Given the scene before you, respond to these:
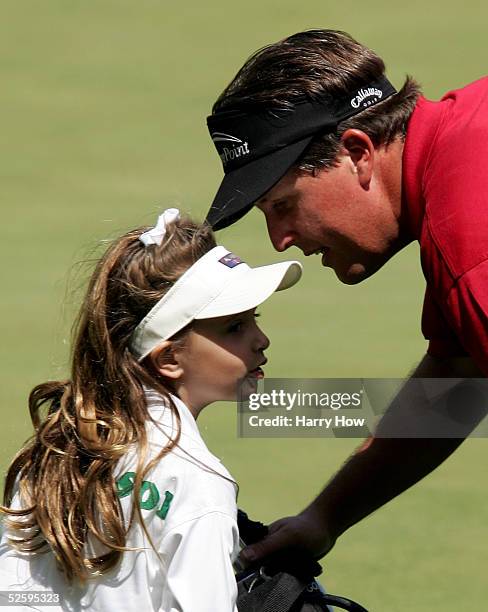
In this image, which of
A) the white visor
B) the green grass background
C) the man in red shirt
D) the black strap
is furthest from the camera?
the green grass background

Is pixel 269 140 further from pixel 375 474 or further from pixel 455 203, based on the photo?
pixel 375 474

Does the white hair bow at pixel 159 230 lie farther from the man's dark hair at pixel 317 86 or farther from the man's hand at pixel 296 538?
the man's hand at pixel 296 538

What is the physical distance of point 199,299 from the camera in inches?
132

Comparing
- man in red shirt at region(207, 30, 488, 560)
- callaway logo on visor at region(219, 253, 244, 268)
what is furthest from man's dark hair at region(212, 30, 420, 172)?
callaway logo on visor at region(219, 253, 244, 268)

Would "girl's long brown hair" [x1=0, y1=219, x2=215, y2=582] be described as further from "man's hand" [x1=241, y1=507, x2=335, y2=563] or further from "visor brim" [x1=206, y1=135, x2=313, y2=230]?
"man's hand" [x1=241, y1=507, x2=335, y2=563]

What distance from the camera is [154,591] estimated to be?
9.97 ft

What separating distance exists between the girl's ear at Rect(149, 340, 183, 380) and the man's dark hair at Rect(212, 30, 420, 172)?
0.59 metres

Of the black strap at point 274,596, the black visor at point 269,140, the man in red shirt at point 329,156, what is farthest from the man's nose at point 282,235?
the black strap at point 274,596

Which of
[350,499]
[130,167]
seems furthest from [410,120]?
[130,167]

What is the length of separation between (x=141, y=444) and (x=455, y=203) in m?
0.86

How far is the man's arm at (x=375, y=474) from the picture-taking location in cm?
371

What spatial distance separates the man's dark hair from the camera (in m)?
3.56

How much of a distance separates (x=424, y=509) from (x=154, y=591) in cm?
254

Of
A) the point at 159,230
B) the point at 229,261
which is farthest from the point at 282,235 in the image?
the point at 159,230
